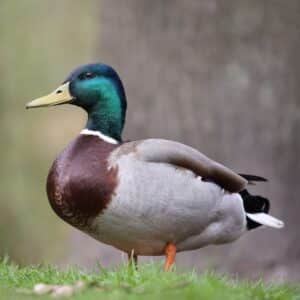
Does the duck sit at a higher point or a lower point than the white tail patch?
higher

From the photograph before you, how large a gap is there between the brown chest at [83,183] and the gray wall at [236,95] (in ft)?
10.9

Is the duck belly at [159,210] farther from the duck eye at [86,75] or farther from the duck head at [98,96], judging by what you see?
the duck eye at [86,75]

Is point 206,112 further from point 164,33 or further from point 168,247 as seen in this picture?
point 168,247

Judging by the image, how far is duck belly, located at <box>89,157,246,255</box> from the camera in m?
5.94

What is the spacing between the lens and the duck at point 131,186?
5965 millimetres

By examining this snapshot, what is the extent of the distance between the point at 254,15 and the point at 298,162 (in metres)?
1.19

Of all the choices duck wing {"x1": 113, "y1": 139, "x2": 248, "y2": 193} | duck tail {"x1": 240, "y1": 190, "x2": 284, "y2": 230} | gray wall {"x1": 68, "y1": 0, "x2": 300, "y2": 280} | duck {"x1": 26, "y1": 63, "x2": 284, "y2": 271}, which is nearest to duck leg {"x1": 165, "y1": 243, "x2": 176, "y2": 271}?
duck {"x1": 26, "y1": 63, "x2": 284, "y2": 271}

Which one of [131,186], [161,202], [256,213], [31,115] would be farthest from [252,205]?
[31,115]

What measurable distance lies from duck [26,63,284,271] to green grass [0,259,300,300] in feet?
0.77

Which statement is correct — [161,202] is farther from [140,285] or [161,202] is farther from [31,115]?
[31,115]

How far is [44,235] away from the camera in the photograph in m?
14.0

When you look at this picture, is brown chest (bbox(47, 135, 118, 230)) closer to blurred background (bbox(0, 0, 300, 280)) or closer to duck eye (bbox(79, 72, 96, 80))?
duck eye (bbox(79, 72, 96, 80))

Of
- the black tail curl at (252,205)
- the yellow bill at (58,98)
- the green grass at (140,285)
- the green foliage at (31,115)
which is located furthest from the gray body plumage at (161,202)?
the green foliage at (31,115)

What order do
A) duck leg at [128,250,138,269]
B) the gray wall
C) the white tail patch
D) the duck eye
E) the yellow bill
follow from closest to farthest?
duck leg at [128,250,138,269]
the yellow bill
the duck eye
the white tail patch
the gray wall
